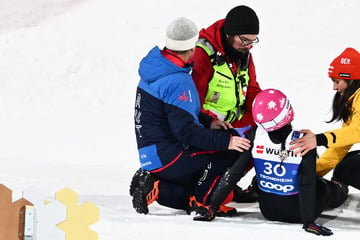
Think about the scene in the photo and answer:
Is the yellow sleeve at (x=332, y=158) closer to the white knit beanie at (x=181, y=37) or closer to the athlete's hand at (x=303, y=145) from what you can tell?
the athlete's hand at (x=303, y=145)

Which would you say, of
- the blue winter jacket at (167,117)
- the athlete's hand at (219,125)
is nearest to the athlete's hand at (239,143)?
the blue winter jacket at (167,117)

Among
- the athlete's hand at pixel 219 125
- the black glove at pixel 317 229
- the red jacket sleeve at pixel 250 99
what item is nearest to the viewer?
the black glove at pixel 317 229

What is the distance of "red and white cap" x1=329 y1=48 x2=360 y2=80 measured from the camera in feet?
14.6

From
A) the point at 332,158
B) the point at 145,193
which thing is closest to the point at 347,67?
the point at 332,158

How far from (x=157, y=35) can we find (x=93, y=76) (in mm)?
1422

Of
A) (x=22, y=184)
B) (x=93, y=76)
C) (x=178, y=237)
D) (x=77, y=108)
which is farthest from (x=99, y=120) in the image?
(x=178, y=237)

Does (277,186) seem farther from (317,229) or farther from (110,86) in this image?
(110,86)

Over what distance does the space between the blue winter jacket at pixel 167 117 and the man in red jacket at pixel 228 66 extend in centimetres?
46

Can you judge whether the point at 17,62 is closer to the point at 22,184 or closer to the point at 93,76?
the point at 93,76

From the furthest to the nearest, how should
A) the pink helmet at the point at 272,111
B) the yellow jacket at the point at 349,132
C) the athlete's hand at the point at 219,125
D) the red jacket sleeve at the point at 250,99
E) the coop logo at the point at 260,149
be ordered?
the red jacket sleeve at the point at 250,99
the athlete's hand at the point at 219,125
the yellow jacket at the point at 349,132
the coop logo at the point at 260,149
the pink helmet at the point at 272,111

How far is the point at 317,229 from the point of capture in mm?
3926

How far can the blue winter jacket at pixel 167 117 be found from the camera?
4238mm

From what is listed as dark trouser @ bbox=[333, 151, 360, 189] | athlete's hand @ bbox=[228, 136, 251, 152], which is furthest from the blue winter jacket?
dark trouser @ bbox=[333, 151, 360, 189]

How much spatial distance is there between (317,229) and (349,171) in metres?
0.63
